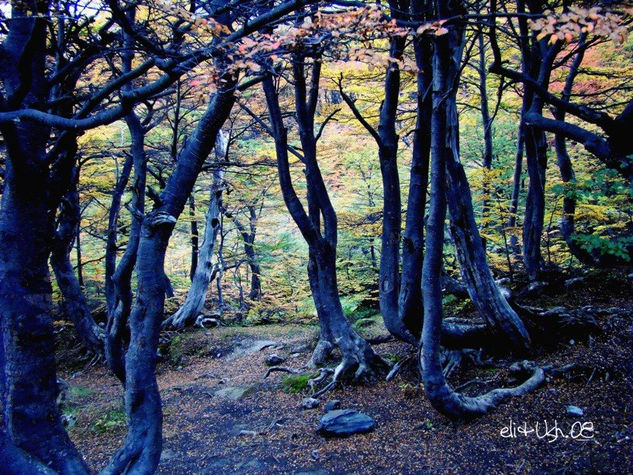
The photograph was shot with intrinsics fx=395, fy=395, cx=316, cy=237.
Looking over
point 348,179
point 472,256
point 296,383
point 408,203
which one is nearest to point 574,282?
point 472,256

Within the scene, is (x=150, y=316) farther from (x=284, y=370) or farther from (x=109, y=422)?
(x=284, y=370)

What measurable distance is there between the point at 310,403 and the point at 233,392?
84.5 inches

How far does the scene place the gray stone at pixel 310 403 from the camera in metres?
5.98

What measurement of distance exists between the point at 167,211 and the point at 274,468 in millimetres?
3014

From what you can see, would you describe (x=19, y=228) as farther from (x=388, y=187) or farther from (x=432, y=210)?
(x=388, y=187)

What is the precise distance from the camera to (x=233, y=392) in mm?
7508

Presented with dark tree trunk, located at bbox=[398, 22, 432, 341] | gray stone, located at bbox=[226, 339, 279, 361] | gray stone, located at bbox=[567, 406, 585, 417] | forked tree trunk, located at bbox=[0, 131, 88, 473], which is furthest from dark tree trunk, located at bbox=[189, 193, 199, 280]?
gray stone, located at bbox=[567, 406, 585, 417]

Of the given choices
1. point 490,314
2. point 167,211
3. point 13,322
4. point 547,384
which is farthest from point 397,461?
point 13,322

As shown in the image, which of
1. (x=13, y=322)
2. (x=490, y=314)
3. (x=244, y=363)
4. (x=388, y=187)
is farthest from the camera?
(x=244, y=363)

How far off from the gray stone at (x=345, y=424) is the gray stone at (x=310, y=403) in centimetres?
96

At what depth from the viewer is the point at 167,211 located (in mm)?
3811

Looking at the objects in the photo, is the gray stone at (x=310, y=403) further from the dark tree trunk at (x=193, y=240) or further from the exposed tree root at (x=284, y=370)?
the dark tree trunk at (x=193, y=240)

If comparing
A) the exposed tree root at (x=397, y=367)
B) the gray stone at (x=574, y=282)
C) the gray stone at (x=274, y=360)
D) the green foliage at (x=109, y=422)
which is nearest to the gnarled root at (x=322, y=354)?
the gray stone at (x=274, y=360)

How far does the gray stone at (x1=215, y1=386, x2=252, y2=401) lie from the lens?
7248mm
